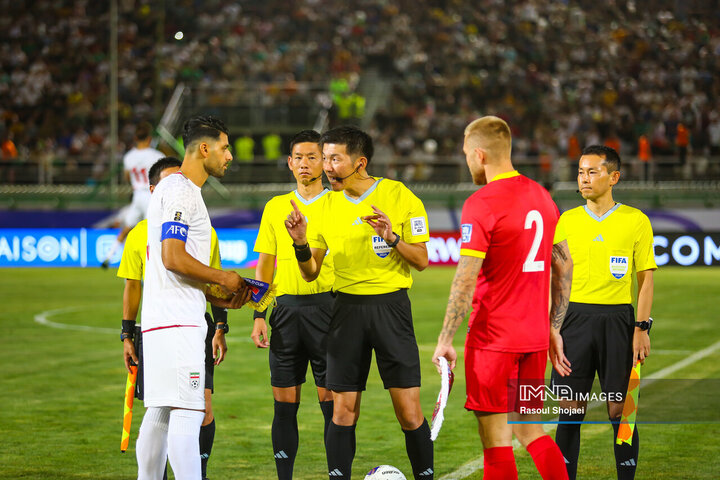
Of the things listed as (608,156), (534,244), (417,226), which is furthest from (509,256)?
(608,156)

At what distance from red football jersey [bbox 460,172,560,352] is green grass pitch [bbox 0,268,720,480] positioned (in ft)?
6.77

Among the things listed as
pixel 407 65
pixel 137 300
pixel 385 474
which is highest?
pixel 407 65

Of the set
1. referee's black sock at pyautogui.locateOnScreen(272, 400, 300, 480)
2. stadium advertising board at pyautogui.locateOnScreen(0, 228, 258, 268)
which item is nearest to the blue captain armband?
referee's black sock at pyautogui.locateOnScreen(272, 400, 300, 480)

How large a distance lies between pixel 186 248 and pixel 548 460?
6.80ft

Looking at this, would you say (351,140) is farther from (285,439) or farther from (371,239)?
(285,439)

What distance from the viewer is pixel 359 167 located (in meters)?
5.68

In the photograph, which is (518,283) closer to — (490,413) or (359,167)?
(490,413)

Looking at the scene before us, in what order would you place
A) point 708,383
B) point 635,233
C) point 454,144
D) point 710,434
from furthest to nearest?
point 454,144 < point 708,383 < point 710,434 < point 635,233

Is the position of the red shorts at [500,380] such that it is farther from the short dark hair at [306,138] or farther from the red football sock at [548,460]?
the short dark hair at [306,138]

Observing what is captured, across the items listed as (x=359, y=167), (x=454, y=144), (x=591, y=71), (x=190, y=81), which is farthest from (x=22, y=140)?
(x=359, y=167)

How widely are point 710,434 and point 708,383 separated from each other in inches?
78.2

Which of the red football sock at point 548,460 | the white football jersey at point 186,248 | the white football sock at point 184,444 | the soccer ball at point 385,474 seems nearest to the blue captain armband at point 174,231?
the white football jersey at point 186,248

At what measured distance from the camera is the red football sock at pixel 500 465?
4.81 metres

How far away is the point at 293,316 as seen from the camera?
241 inches
